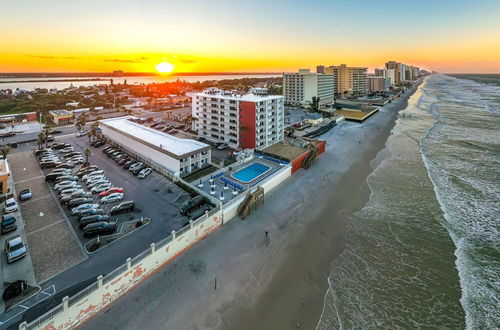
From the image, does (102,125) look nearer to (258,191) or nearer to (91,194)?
(91,194)

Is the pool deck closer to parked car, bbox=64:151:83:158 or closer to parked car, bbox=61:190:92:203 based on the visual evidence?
parked car, bbox=61:190:92:203

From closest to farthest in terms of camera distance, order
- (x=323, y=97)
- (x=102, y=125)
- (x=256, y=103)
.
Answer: (x=256, y=103) < (x=102, y=125) < (x=323, y=97)

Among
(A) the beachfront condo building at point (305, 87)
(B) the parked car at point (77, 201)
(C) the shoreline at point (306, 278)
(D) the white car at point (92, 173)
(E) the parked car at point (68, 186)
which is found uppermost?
(A) the beachfront condo building at point (305, 87)

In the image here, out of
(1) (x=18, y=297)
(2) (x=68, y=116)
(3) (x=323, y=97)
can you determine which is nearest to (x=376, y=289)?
(1) (x=18, y=297)

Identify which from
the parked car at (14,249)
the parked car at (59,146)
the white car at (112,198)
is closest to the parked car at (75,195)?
the white car at (112,198)

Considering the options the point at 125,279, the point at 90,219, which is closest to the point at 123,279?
the point at 125,279

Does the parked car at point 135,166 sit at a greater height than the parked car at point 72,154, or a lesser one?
lesser

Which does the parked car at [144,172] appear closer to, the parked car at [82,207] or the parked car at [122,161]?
the parked car at [122,161]
